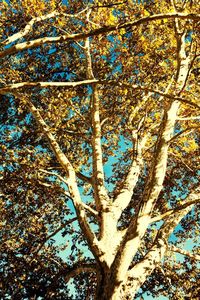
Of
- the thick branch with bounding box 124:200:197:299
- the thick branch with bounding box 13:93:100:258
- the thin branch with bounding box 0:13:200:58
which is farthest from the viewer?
the thick branch with bounding box 13:93:100:258

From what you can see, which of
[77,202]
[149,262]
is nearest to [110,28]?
[77,202]

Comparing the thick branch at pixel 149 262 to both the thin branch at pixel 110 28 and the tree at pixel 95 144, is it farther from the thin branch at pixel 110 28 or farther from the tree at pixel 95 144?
the thin branch at pixel 110 28

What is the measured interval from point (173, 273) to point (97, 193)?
17.7 feet

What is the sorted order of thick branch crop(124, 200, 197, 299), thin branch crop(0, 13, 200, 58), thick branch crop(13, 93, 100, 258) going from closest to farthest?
thin branch crop(0, 13, 200, 58) → thick branch crop(124, 200, 197, 299) → thick branch crop(13, 93, 100, 258)

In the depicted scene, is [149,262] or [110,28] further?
[149,262]

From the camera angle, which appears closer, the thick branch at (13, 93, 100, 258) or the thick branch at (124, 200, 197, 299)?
the thick branch at (124, 200, 197, 299)

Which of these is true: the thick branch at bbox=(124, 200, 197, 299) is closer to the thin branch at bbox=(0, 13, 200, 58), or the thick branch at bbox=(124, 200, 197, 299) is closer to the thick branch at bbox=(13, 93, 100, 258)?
the thick branch at bbox=(13, 93, 100, 258)

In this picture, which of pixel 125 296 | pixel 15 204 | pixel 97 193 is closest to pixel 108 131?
pixel 15 204

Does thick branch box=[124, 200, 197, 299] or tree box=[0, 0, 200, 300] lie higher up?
tree box=[0, 0, 200, 300]

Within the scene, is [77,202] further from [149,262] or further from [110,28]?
[110,28]

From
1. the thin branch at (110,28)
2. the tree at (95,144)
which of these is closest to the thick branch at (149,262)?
the tree at (95,144)

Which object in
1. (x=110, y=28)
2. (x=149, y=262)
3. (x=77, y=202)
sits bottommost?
(x=149, y=262)

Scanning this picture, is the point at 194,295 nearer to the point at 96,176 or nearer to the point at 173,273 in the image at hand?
the point at 173,273

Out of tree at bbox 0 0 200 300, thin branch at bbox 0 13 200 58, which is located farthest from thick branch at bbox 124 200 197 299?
thin branch at bbox 0 13 200 58
